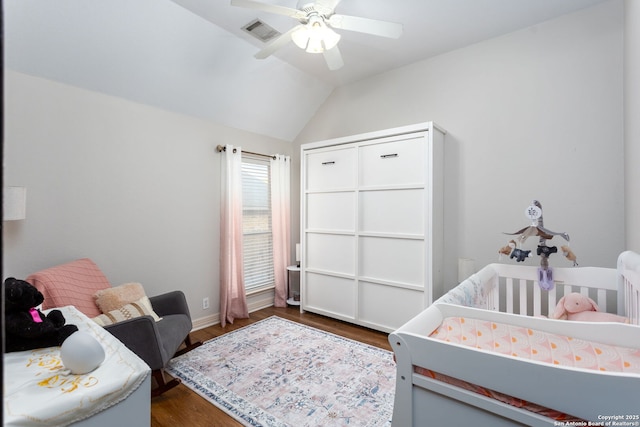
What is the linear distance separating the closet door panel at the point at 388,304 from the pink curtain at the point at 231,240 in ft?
4.52

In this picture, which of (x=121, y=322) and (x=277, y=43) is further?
(x=277, y=43)

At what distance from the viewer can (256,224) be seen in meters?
3.64

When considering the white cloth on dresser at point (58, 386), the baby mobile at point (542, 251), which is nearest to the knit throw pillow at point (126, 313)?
the white cloth on dresser at point (58, 386)

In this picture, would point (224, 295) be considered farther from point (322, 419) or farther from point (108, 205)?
point (322, 419)

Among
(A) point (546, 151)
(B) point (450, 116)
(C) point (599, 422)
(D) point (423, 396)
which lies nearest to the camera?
(C) point (599, 422)

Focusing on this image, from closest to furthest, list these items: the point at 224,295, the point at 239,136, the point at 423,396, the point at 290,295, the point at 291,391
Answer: the point at 423,396 → the point at 291,391 → the point at 224,295 → the point at 239,136 → the point at 290,295

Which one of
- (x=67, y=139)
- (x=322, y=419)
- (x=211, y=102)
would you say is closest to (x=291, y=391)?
(x=322, y=419)

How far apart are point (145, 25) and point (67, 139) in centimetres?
105

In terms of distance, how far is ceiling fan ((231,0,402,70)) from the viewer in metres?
1.73

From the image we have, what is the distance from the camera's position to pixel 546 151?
95.6 inches

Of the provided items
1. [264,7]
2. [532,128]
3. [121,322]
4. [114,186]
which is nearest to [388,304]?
[532,128]

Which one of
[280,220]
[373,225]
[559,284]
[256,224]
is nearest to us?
[559,284]

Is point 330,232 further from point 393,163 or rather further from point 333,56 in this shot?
point 333,56

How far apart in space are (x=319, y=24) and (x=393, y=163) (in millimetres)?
1414
